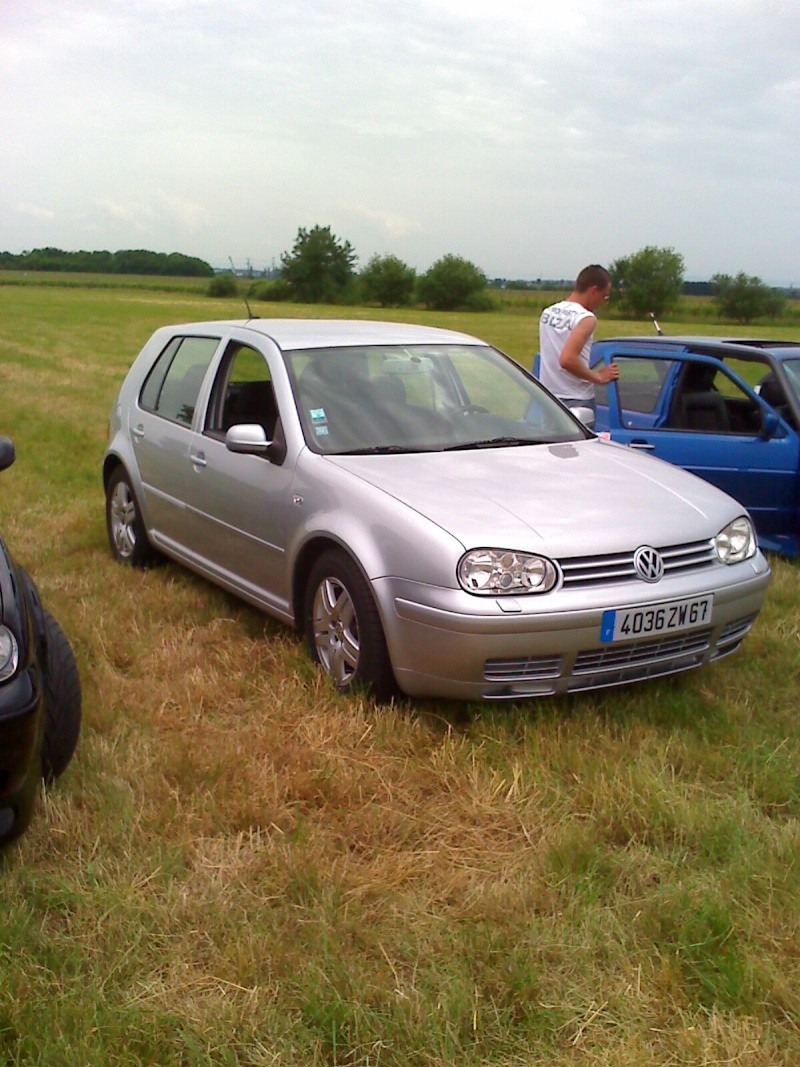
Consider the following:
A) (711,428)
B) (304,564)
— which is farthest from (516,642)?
(711,428)

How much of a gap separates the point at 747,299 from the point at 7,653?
85.1 meters

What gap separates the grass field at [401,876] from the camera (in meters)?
2.54

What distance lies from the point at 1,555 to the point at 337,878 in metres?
1.34

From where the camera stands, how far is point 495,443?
17.0 feet

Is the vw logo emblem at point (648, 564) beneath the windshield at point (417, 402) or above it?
beneath

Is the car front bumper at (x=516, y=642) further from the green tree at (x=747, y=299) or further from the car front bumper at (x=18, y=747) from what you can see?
the green tree at (x=747, y=299)

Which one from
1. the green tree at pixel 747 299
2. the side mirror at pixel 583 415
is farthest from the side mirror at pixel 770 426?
the green tree at pixel 747 299

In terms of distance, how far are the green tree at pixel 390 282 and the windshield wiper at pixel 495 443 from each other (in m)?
114

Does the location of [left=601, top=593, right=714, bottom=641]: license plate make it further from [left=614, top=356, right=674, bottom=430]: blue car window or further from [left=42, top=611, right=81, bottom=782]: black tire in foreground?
[left=614, top=356, right=674, bottom=430]: blue car window

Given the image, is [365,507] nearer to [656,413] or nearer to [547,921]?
[547,921]

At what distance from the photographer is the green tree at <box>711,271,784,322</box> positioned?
8181 centimetres

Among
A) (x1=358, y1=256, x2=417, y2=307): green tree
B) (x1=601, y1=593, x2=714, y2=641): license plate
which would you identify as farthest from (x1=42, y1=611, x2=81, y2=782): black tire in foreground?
(x1=358, y1=256, x2=417, y2=307): green tree

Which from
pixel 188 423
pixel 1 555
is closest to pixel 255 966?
pixel 1 555

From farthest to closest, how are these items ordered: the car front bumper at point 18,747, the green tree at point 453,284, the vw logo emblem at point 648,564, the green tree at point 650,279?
the green tree at point 453,284 → the green tree at point 650,279 → the vw logo emblem at point 648,564 → the car front bumper at point 18,747
